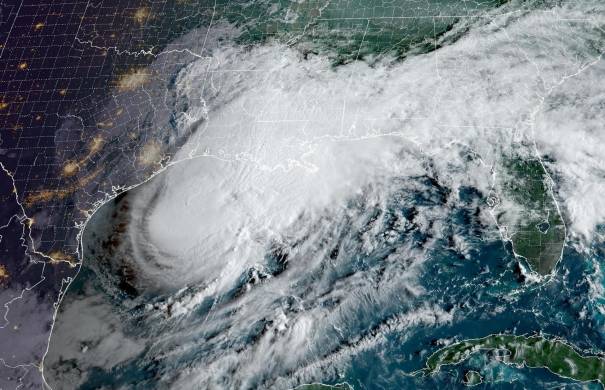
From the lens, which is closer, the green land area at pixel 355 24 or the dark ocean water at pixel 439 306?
the dark ocean water at pixel 439 306

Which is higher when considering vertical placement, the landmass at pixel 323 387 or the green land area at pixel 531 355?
the green land area at pixel 531 355

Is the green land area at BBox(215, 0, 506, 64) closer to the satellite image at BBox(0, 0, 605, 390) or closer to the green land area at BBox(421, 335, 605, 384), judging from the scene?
the satellite image at BBox(0, 0, 605, 390)

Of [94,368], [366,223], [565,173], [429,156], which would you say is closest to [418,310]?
[366,223]

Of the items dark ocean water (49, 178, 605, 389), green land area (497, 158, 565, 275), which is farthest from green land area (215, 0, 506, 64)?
dark ocean water (49, 178, 605, 389)

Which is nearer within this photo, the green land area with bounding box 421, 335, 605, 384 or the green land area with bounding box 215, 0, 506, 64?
the green land area with bounding box 421, 335, 605, 384

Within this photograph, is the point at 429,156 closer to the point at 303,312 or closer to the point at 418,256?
the point at 418,256

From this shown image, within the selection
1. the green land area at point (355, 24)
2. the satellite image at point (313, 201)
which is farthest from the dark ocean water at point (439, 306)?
the green land area at point (355, 24)

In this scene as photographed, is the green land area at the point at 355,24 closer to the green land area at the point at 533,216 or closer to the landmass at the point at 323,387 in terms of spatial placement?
the green land area at the point at 533,216
